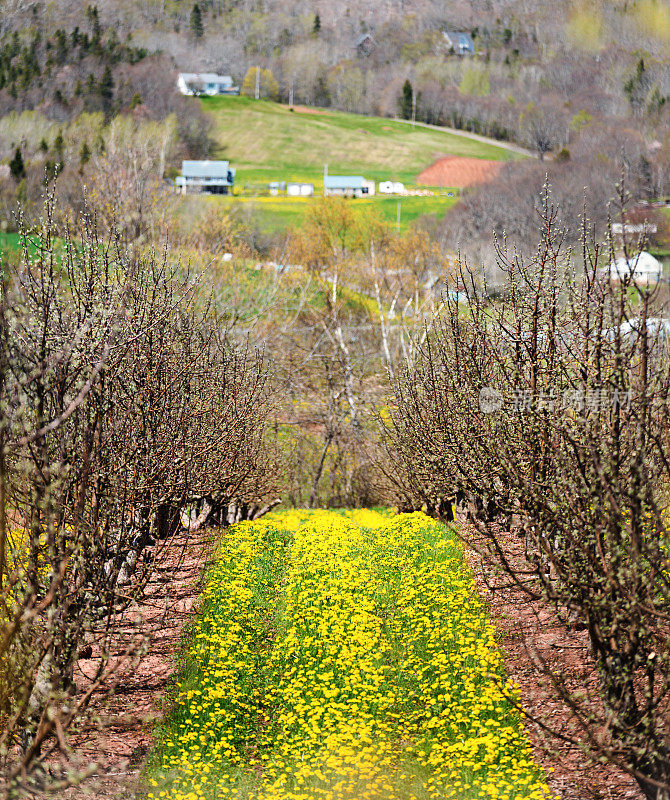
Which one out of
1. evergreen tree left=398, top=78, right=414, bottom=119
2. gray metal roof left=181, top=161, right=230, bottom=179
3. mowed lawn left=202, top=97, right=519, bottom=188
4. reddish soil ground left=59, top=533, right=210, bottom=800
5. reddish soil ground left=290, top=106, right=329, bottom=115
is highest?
evergreen tree left=398, top=78, right=414, bottom=119

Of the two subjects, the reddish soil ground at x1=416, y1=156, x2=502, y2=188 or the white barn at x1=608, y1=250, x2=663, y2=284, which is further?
the reddish soil ground at x1=416, y1=156, x2=502, y2=188

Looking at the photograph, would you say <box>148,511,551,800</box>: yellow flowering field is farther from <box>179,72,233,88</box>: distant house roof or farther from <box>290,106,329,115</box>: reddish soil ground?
<box>179,72,233,88</box>: distant house roof

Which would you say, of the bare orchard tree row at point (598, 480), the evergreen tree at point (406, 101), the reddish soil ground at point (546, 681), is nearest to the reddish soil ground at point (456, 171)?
the evergreen tree at point (406, 101)

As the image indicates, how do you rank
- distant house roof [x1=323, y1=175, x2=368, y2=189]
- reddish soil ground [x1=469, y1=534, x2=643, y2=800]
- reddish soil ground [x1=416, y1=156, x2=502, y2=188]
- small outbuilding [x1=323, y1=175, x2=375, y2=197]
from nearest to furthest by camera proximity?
reddish soil ground [x1=469, y1=534, x2=643, y2=800]
small outbuilding [x1=323, y1=175, x2=375, y2=197]
distant house roof [x1=323, y1=175, x2=368, y2=189]
reddish soil ground [x1=416, y1=156, x2=502, y2=188]

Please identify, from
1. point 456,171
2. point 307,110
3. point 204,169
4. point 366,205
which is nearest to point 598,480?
point 366,205

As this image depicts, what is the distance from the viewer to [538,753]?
30.1 ft

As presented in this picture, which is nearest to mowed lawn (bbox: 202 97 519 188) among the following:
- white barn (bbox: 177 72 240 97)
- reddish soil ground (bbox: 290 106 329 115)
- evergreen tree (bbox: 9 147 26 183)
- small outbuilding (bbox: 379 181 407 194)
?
reddish soil ground (bbox: 290 106 329 115)

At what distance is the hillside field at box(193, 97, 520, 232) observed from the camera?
4210 inches

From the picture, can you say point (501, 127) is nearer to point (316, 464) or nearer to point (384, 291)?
point (384, 291)

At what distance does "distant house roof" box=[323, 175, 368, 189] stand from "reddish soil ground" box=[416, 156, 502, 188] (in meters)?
7.31

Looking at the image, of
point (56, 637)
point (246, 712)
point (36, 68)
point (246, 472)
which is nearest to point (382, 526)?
point (246, 472)

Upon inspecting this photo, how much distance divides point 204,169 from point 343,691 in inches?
4080

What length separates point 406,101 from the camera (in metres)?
150

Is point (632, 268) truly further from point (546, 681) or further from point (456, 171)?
point (456, 171)
